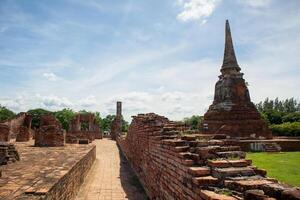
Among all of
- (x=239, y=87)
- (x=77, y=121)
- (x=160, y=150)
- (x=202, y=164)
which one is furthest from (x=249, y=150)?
(x=77, y=121)

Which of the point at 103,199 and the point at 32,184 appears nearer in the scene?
the point at 32,184

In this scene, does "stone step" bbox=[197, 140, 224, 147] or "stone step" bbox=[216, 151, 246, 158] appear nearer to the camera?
"stone step" bbox=[216, 151, 246, 158]

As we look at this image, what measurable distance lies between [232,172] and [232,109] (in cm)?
2066

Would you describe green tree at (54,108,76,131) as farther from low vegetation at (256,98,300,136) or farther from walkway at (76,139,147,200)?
walkway at (76,139,147,200)

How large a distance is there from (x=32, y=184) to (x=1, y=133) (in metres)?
16.2

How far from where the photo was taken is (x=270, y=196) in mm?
2631

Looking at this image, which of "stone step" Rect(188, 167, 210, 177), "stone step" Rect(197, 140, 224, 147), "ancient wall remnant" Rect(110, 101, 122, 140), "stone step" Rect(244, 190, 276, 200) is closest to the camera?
"stone step" Rect(244, 190, 276, 200)

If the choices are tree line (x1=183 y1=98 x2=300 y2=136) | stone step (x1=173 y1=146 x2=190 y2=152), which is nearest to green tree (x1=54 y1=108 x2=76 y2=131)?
→ tree line (x1=183 y1=98 x2=300 y2=136)

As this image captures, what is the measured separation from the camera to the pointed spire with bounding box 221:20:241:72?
2532 cm

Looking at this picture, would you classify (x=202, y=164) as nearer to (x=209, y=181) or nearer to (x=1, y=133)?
(x=209, y=181)

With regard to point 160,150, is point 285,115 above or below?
above

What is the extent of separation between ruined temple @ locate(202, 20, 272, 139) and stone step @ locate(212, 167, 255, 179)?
1889 cm

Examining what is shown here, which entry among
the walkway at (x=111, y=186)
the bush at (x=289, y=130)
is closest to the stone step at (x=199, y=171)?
the walkway at (x=111, y=186)

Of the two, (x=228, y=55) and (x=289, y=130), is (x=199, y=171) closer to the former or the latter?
(x=228, y=55)
